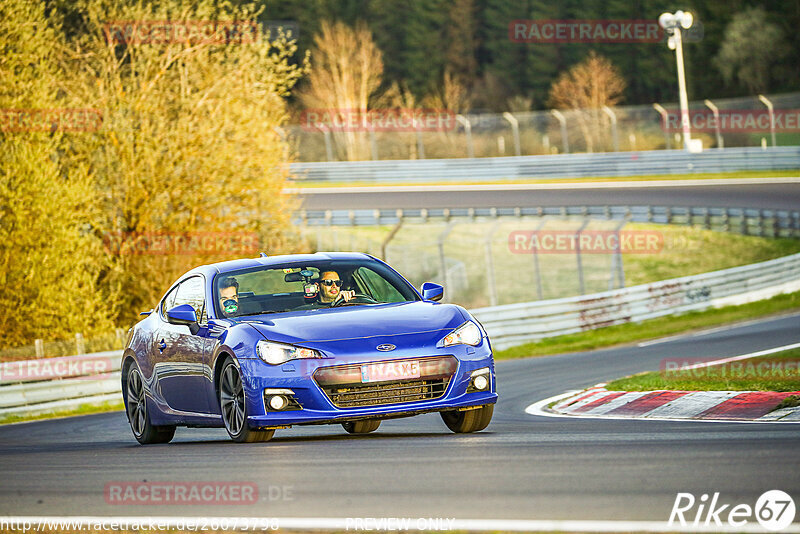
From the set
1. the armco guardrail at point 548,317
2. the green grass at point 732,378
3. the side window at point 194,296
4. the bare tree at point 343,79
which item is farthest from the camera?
the bare tree at point 343,79

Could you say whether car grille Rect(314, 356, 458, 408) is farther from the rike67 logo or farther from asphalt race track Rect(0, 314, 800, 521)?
the rike67 logo

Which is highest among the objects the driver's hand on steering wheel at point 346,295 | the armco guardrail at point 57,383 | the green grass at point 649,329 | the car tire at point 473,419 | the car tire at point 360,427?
the driver's hand on steering wheel at point 346,295

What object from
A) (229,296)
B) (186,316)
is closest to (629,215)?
(229,296)

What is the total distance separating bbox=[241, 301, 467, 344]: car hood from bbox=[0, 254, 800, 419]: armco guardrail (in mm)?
11004

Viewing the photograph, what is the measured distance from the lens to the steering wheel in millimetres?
10305

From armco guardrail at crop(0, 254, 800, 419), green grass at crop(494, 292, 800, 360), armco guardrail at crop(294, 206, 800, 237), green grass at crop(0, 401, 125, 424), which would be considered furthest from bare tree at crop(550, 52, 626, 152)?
green grass at crop(0, 401, 125, 424)

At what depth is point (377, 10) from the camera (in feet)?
327

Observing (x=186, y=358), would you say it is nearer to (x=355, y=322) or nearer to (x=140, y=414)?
(x=140, y=414)

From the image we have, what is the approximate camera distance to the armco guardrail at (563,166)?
47.2 m

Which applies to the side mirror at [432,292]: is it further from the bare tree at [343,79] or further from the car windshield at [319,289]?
the bare tree at [343,79]

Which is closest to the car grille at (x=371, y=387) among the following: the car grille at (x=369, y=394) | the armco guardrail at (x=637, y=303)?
the car grille at (x=369, y=394)

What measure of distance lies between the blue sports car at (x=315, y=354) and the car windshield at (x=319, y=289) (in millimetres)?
11

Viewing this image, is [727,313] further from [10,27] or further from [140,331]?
[140,331]

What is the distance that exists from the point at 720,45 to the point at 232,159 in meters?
60.9
